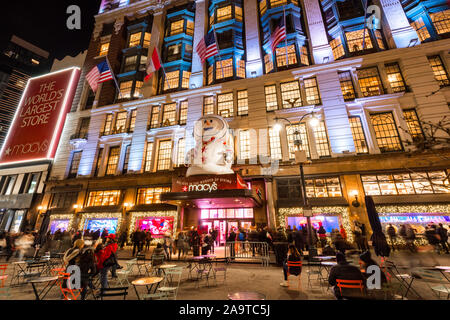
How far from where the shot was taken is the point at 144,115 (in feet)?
80.4

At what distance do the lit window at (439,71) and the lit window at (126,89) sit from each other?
108 feet

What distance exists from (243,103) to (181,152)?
345 inches

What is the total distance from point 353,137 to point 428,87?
694 cm

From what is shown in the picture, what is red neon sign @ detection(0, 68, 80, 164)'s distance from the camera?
27.4 meters

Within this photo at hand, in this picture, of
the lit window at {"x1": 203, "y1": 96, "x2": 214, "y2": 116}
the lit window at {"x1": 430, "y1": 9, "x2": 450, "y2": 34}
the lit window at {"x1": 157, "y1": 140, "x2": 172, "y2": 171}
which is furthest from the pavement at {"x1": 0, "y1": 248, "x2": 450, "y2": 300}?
the lit window at {"x1": 430, "y1": 9, "x2": 450, "y2": 34}

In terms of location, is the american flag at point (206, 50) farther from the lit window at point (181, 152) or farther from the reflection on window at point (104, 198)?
the reflection on window at point (104, 198)

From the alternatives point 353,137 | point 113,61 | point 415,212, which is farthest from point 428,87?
point 113,61

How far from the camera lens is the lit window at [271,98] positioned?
20.8m

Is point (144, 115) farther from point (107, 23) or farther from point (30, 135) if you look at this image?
point (107, 23)

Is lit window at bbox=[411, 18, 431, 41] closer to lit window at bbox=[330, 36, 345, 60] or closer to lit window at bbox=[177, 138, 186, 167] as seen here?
lit window at bbox=[330, 36, 345, 60]

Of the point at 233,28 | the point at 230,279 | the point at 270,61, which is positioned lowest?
the point at 230,279

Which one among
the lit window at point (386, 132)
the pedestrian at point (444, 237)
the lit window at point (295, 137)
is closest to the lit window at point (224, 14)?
the lit window at point (295, 137)

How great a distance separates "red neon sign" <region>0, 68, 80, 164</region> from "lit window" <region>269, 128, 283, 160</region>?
93.6 feet
